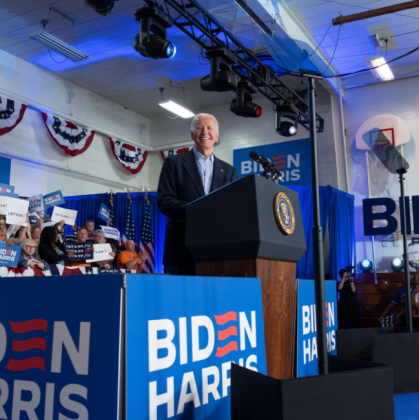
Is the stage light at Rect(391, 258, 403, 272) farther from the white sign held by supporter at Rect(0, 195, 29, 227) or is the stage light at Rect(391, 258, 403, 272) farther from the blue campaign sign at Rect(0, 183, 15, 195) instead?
the blue campaign sign at Rect(0, 183, 15, 195)

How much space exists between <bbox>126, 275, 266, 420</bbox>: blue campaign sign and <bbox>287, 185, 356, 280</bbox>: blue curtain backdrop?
6.65 metres

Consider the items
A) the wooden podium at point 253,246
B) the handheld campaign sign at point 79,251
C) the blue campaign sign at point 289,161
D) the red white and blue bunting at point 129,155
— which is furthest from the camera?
the red white and blue bunting at point 129,155

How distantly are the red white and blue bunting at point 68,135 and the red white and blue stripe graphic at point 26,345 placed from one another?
781 centimetres

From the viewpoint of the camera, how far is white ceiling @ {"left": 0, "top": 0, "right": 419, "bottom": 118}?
252 inches

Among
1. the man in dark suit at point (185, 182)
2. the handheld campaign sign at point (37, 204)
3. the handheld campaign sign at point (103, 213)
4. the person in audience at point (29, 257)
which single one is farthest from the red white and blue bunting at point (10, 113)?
the man in dark suit at point (185, 182)

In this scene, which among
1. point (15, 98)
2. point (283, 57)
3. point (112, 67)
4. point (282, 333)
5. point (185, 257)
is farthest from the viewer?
point (112, 67)

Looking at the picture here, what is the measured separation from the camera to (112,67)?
26.8 ft

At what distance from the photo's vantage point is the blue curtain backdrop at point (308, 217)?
760 cm

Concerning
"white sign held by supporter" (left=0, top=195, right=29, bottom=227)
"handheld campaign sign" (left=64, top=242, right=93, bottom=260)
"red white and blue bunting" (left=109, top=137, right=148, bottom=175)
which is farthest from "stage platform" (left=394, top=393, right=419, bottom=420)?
"red white and blue bunting" (left=109, top=137, right=148, bottom=175)

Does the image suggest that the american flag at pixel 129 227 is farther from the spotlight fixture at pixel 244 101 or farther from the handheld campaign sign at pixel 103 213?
the spotlight fixture at pixel 244 101

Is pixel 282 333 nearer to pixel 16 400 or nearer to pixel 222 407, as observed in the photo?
pixel 222 407

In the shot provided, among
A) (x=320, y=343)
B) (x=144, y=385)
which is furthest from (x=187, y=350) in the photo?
(x=320, y=343)

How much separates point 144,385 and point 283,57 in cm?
81

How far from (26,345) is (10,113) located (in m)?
7.32
